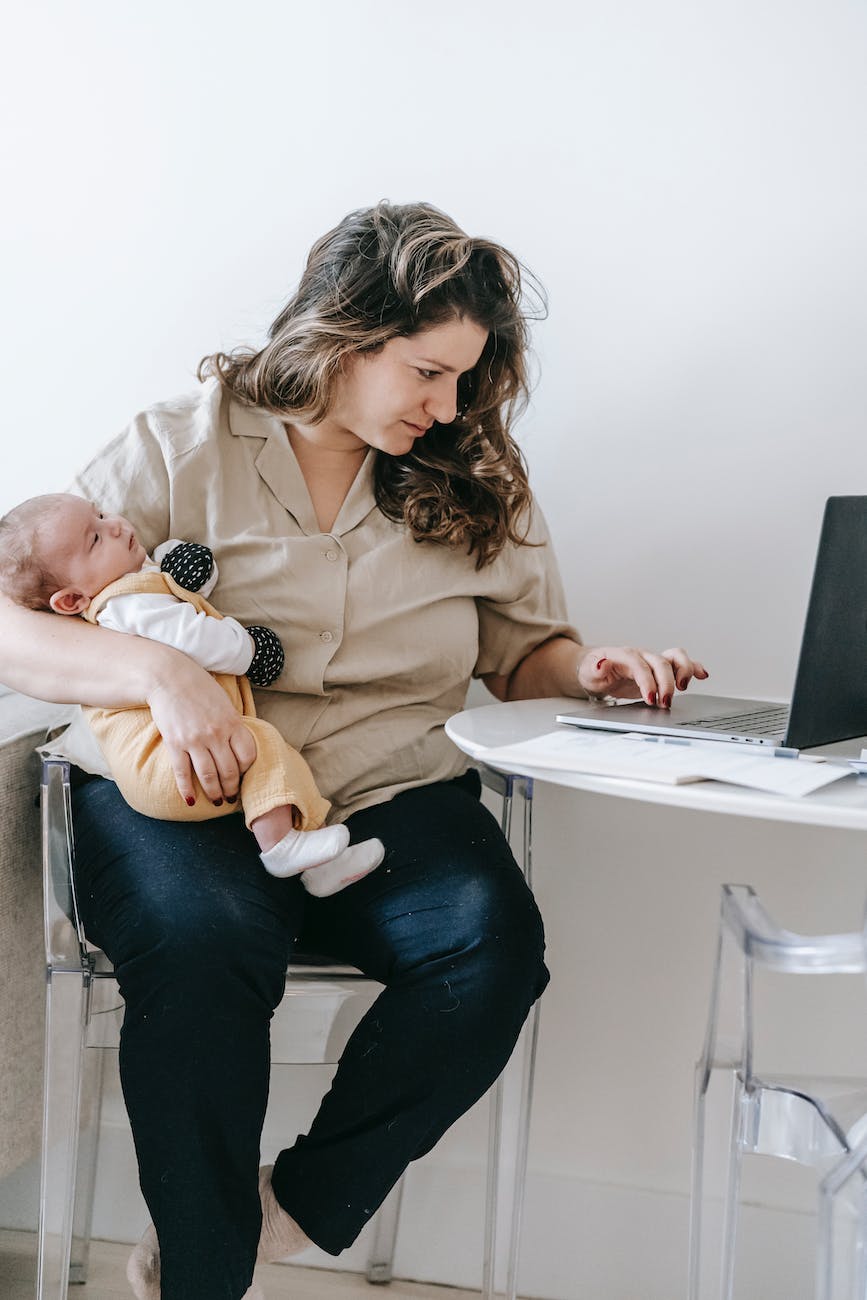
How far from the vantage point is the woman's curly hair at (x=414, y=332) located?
1386 millimetres

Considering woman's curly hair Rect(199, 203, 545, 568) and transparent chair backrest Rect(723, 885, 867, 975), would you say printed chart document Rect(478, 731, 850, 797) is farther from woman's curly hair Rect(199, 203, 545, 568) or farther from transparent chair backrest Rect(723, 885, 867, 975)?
woman's curly hair Rect(199, 203, 545, 568)

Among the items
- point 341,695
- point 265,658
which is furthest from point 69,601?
point 341,695

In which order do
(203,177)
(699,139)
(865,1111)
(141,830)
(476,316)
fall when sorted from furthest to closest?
(203,177) → (699,139) → (476,316) → (141,830) → (865,1111)

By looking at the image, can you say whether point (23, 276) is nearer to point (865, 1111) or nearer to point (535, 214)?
point (535, 214)

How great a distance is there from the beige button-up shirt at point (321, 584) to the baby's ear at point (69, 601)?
0.46ft

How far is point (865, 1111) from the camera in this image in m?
1.08

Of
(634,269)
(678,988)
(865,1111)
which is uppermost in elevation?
(634,269)

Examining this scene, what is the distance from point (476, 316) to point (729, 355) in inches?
15.1

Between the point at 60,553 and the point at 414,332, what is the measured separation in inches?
18.1

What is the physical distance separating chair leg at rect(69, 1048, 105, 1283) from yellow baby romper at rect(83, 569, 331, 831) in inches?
22.1

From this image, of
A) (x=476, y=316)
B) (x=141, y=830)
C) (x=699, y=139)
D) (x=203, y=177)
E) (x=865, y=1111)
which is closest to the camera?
(x=865, y=1111)

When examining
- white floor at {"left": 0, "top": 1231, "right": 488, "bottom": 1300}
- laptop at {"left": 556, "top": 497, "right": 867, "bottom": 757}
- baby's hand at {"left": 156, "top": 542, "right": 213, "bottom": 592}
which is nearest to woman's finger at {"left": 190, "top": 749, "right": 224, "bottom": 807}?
baby's hand at {"left": 156, "top": 542, "right": 213, "bottom": 592}

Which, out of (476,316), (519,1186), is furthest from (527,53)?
(519,1186)

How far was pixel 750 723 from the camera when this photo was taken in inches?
50.0
